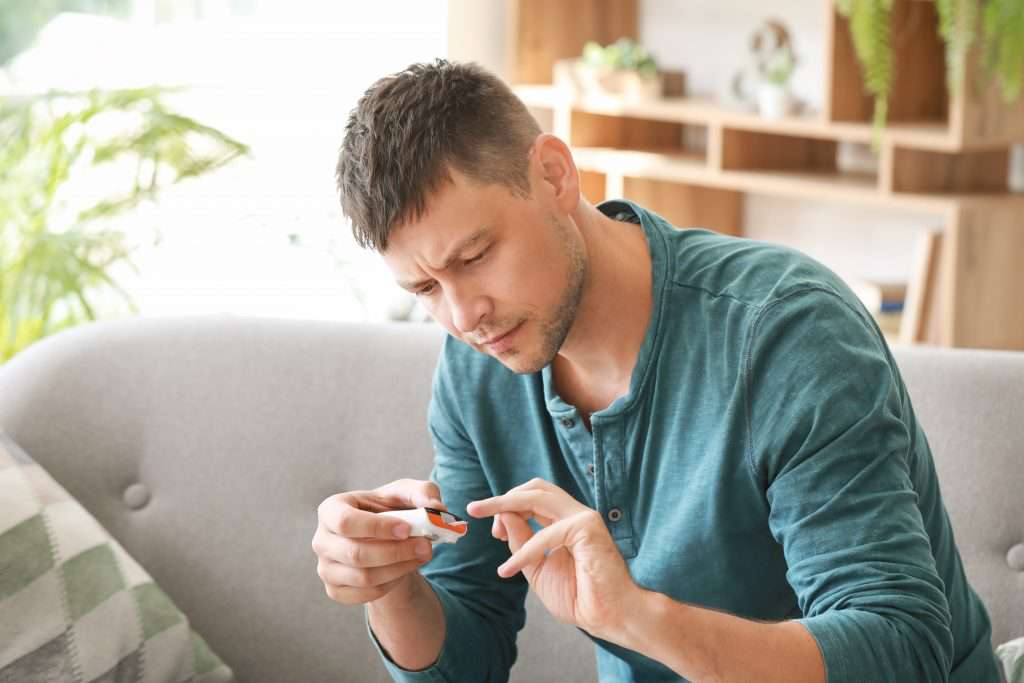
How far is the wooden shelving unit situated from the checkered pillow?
2094mm

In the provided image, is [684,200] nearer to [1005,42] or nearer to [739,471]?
[1005,42]

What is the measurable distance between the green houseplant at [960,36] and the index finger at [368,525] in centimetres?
205

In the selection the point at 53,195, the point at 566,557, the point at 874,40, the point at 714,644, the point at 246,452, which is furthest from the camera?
the point at 874,40

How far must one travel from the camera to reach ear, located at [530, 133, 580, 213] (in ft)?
4.41

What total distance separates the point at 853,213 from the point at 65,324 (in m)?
2.34

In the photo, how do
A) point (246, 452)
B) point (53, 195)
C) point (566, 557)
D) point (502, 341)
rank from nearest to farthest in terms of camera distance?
point (566, 557)
point (502, 341)
point (246, 452)
point (53, 195)

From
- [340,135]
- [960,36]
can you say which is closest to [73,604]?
[340,135]

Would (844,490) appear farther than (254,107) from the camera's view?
No

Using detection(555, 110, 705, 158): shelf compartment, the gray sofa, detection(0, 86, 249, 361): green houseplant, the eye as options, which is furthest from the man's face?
detection(555, 110, 705, 158): shelf compartment

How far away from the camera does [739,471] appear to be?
4.19ft

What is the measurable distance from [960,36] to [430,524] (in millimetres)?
2070

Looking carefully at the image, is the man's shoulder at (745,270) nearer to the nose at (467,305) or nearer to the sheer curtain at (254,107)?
the nose at (467,305)

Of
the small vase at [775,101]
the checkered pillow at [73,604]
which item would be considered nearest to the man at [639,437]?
the checkered pillow at [73,604]

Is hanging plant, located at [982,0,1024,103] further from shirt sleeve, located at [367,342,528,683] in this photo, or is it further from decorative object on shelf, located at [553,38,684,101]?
shirt sleeve, located at [367,342,528,683]
